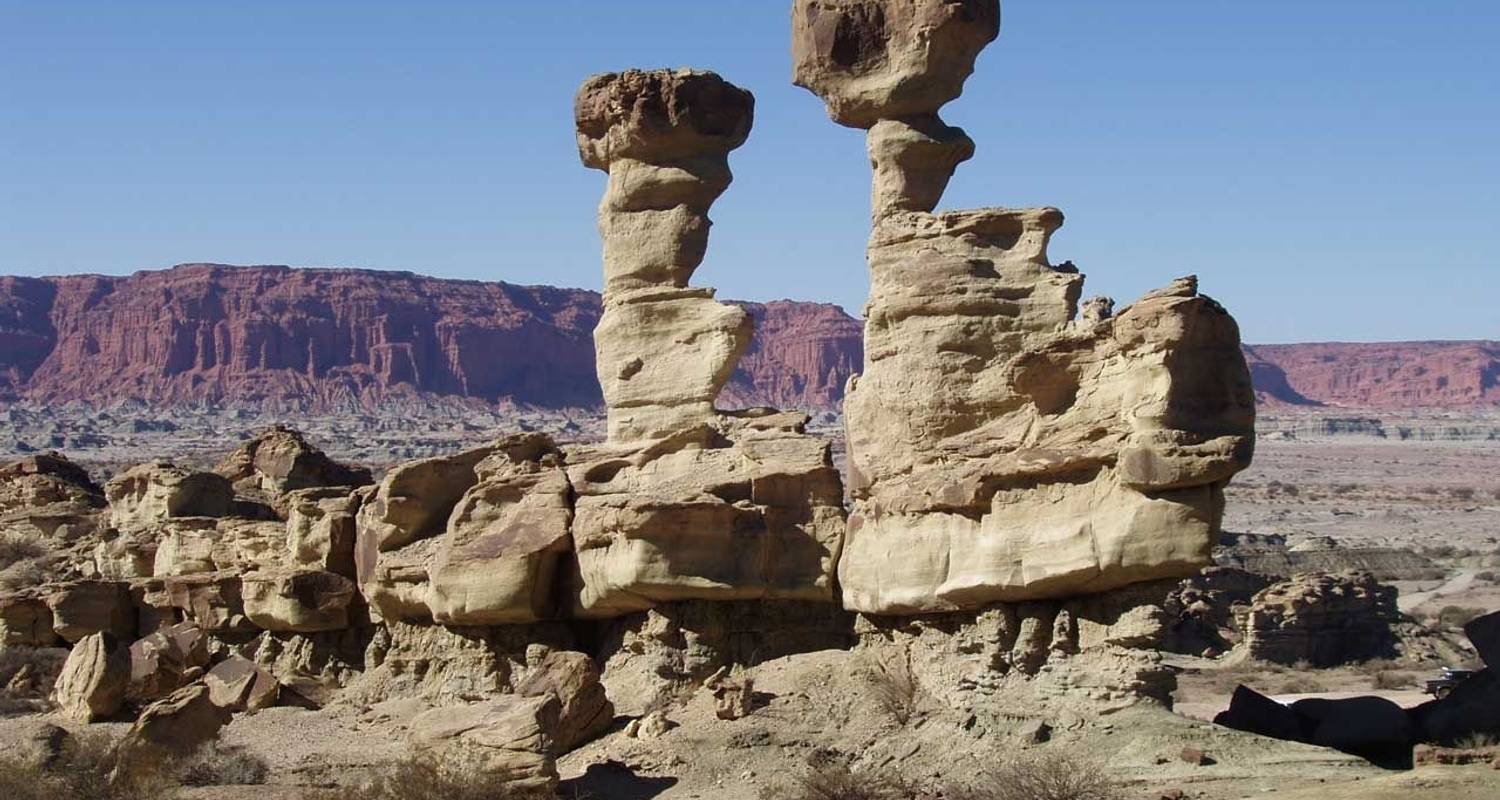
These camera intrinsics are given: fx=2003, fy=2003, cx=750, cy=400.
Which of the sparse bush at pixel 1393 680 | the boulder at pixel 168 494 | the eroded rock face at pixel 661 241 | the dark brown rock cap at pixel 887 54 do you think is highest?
the dark brown rock cap at pixel 887 54

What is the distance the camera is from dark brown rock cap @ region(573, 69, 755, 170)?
920 inches

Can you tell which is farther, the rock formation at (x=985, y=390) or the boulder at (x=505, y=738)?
the boulder at (x=505, y=738)

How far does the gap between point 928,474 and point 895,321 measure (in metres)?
1.60

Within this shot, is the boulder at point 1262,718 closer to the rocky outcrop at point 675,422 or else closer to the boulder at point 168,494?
the rocky outcrop at point 675,422

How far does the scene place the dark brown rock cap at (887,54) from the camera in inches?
822

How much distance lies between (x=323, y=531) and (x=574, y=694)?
24.1 feet

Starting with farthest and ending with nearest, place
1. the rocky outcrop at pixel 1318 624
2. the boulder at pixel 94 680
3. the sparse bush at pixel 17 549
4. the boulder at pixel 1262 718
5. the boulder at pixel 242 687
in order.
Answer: the sparse bush at pixel 17 549 < the rocky outcrop at pixel 1318 624 < the boulder at pixel 94 680 < the boulder at pixel 242 687 < the boulder at pixel 1262 718

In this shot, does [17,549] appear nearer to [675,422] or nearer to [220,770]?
[220,770]

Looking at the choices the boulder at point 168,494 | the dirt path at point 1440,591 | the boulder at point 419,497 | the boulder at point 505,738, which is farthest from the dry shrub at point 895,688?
the dirt path at point 1440,591

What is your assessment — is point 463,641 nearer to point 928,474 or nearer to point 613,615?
point 613,615

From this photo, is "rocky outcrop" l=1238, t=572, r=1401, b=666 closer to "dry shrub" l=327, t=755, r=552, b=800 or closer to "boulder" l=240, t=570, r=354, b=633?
"boulder" l=240, t=570, r=354, b=633

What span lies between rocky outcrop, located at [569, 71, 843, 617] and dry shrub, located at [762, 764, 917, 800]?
3.71 metres

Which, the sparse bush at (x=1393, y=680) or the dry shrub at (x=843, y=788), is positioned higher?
the sparse bush at (x=1393, y=680)

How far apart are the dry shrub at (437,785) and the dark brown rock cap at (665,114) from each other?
842 centimetres
